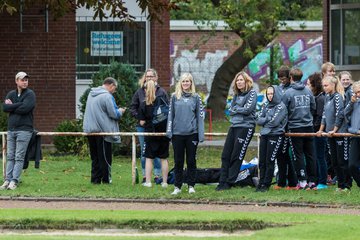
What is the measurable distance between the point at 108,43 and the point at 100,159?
9314mm

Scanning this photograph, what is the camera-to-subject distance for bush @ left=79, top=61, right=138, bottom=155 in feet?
80.7

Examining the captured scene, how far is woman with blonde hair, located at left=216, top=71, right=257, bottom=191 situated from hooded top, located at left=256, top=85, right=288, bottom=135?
0.21 metres

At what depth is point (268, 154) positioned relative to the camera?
58.1 feet

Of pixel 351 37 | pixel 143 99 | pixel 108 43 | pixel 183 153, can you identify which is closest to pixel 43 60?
pixel 108 43

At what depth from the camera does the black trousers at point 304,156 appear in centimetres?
1788

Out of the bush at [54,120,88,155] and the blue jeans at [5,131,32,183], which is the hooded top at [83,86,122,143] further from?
the bush at [54,120,88,155]

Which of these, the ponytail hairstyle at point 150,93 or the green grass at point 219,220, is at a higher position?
the ponytail hairstyle at point 150,93

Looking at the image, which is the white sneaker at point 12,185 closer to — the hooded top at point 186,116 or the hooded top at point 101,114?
the hooded top at point 101,114

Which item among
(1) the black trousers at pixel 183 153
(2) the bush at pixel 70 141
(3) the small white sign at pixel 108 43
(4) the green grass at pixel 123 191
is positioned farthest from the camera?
(3) the small white sign at pixel 108 43

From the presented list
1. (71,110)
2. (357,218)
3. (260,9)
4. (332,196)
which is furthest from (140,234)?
(260,9)

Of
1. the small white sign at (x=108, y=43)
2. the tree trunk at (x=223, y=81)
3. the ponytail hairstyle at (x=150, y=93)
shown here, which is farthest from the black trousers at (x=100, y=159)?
the tree trunk at (x=223, y=81)

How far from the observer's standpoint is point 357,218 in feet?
47.3

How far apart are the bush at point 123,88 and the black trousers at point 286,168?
691 cm

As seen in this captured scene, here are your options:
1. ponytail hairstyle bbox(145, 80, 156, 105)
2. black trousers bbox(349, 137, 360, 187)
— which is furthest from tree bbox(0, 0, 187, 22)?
black trousers bbox(349, 137, 360, 187)
